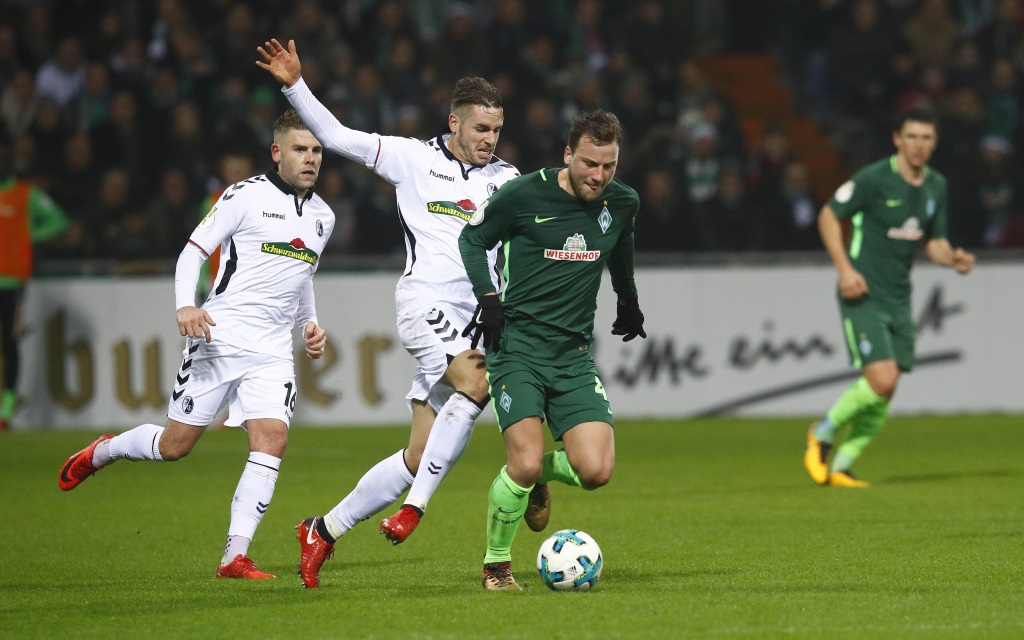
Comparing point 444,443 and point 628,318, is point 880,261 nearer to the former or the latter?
point 628,318

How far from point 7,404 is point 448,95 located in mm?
5879

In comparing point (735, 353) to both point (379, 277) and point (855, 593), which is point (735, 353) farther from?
point (855, 593)

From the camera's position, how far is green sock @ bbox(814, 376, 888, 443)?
10859mm

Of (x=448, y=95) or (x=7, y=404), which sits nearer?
(x=7, y=404)

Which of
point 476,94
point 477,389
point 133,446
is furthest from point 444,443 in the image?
point 133,446

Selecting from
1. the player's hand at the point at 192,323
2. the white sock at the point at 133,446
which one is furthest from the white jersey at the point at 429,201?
the white sock at the point at 133,446

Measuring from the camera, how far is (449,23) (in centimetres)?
1859

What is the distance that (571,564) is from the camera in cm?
641

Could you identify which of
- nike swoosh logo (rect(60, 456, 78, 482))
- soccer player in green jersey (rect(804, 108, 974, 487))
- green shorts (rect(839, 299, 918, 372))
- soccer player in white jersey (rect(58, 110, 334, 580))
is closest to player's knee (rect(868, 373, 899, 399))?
soccer player in green jersey (rect(804, 108, 974, 487))

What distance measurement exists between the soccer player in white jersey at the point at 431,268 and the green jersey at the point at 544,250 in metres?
0.46

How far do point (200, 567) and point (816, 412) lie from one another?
383 inches

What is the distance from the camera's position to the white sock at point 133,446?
7.65 meters

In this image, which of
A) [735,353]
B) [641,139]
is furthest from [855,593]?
[641,139]

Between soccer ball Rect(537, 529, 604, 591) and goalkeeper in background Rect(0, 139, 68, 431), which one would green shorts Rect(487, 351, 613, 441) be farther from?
goalkeeper in background Rect(0, 139, 68, 431)
